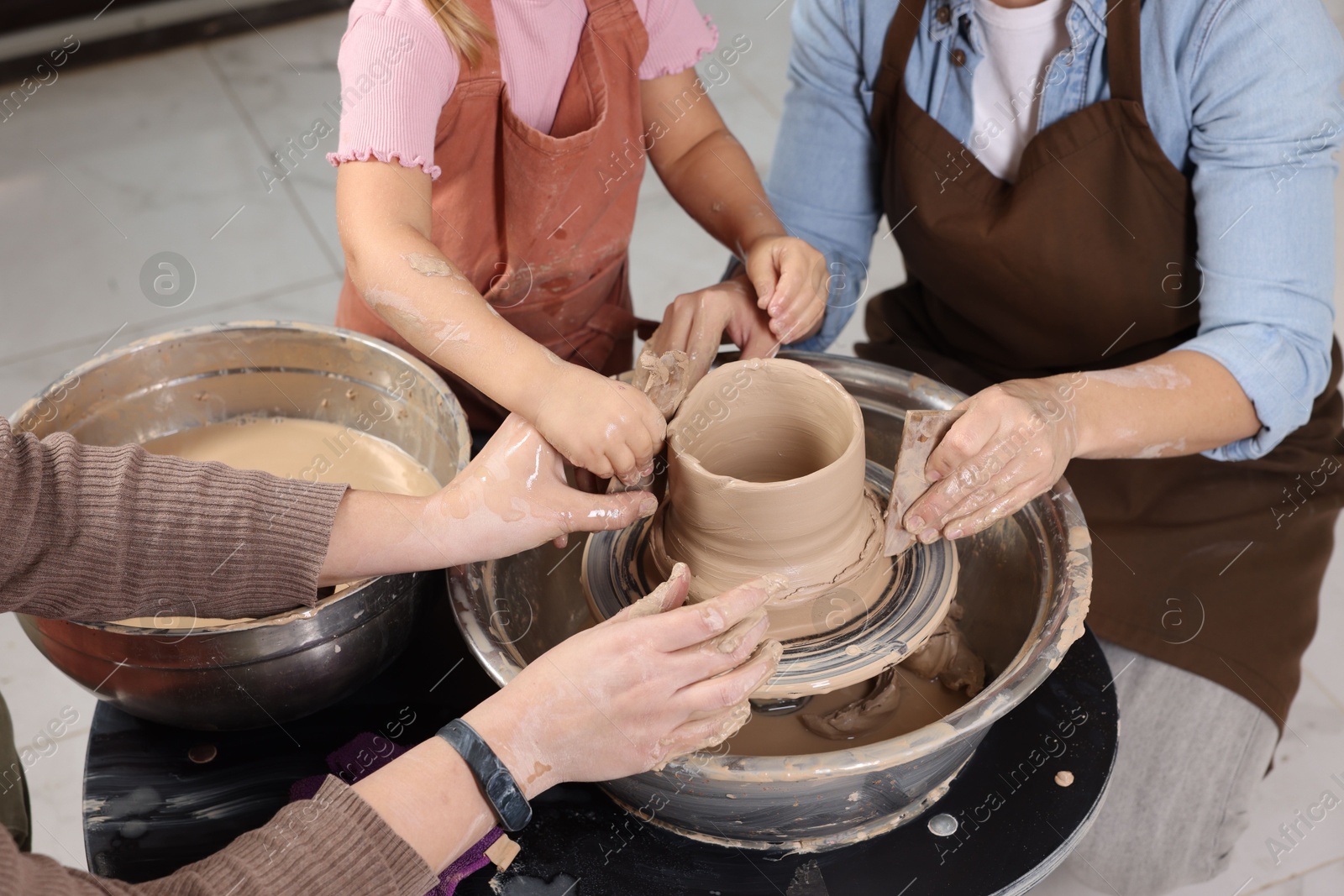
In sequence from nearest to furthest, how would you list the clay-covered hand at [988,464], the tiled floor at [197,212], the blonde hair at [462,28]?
the clay-covered hand at [988,464] < the blonde hair at [462,28] < the tiled floor at [197,212]

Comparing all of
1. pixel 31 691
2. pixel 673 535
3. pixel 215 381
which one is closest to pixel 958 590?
pixel 673 535

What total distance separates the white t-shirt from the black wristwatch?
1224 mm

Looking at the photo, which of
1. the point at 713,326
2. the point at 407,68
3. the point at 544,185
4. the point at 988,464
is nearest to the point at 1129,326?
the point at 988,464

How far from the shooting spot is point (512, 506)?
132 cm

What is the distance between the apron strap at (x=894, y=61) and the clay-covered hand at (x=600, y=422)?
84 centimetres

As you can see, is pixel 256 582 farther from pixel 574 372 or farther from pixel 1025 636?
pixel 1025 636

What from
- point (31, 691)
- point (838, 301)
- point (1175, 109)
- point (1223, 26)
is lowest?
point (31, 691)

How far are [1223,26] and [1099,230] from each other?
0.32 metres

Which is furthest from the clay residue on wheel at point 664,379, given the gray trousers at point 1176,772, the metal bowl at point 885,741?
the gray trousers at point 1176,772

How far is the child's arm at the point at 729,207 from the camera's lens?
1.61 metres

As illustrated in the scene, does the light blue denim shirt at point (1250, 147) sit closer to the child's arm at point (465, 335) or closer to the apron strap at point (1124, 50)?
the apron strap at point (1124, 50)

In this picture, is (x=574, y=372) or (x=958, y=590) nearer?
(x=574, y=372)

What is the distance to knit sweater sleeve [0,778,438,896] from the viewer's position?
1.03 m

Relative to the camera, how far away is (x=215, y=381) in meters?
1.67
